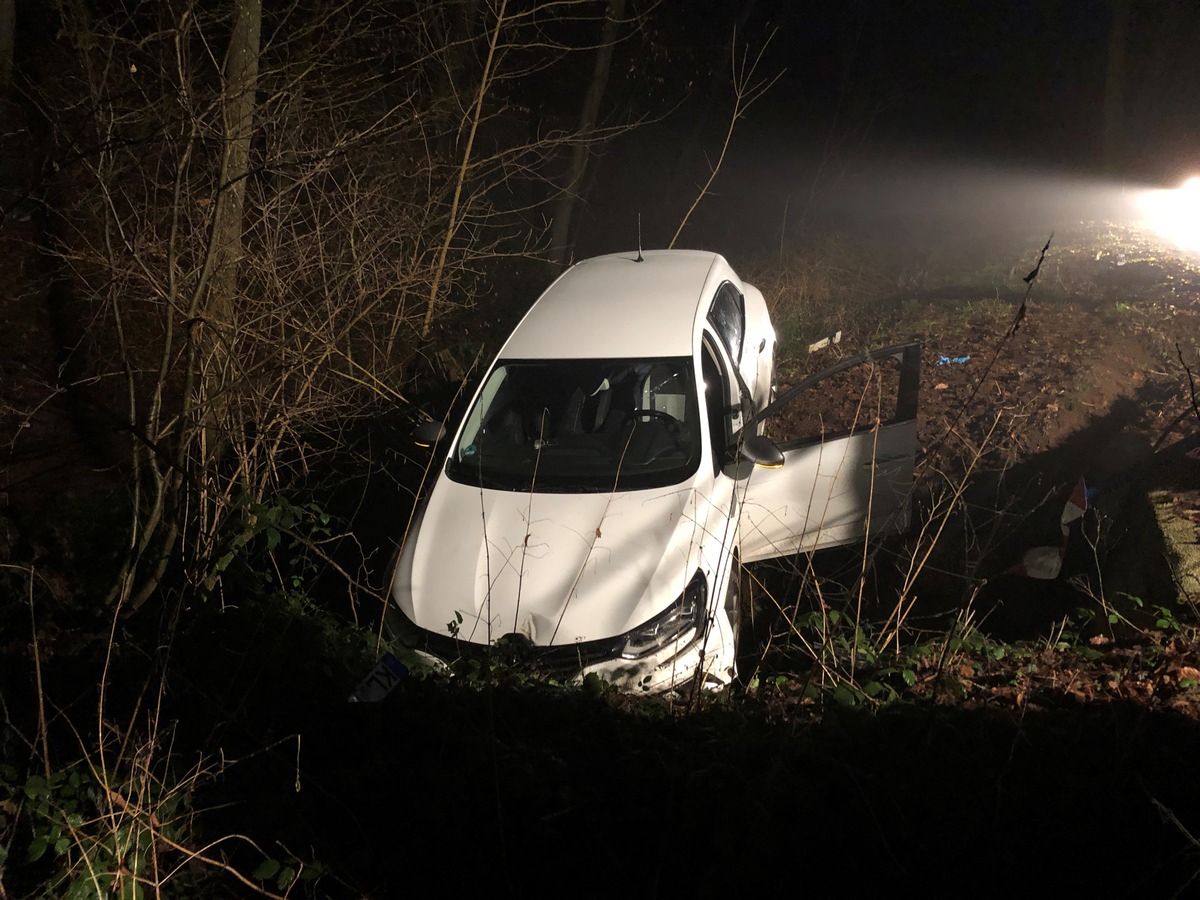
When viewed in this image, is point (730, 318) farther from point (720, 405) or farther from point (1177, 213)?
point (1177, 213)

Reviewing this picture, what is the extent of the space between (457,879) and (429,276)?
18.7ft

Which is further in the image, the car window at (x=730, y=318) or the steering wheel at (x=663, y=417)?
the car window at (x=730, y=318)

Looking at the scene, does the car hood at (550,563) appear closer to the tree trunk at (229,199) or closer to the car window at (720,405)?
the car window at (720,405)

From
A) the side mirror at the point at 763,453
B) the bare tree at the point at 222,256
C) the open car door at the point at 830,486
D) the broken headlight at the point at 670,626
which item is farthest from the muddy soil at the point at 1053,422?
the bare tree at the point at 222,256

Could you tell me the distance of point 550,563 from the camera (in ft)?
12.2

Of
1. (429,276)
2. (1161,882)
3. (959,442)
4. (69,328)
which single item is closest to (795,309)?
(959,442)

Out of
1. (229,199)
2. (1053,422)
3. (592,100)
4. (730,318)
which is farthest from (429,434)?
(592,100)

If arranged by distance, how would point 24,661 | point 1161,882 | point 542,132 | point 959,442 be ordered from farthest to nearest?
point 542,132, point 959,442, point 24,661, point 1161,882

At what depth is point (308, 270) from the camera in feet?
18.4

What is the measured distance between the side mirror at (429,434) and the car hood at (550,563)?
570mm

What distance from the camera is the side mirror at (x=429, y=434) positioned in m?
4.62

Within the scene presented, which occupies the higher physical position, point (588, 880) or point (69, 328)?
point (69, 328)

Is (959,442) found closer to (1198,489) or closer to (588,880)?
(1198,489)

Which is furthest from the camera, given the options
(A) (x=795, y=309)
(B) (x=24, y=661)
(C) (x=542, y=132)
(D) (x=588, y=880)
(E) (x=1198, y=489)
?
(C) (x=542, y=132)
